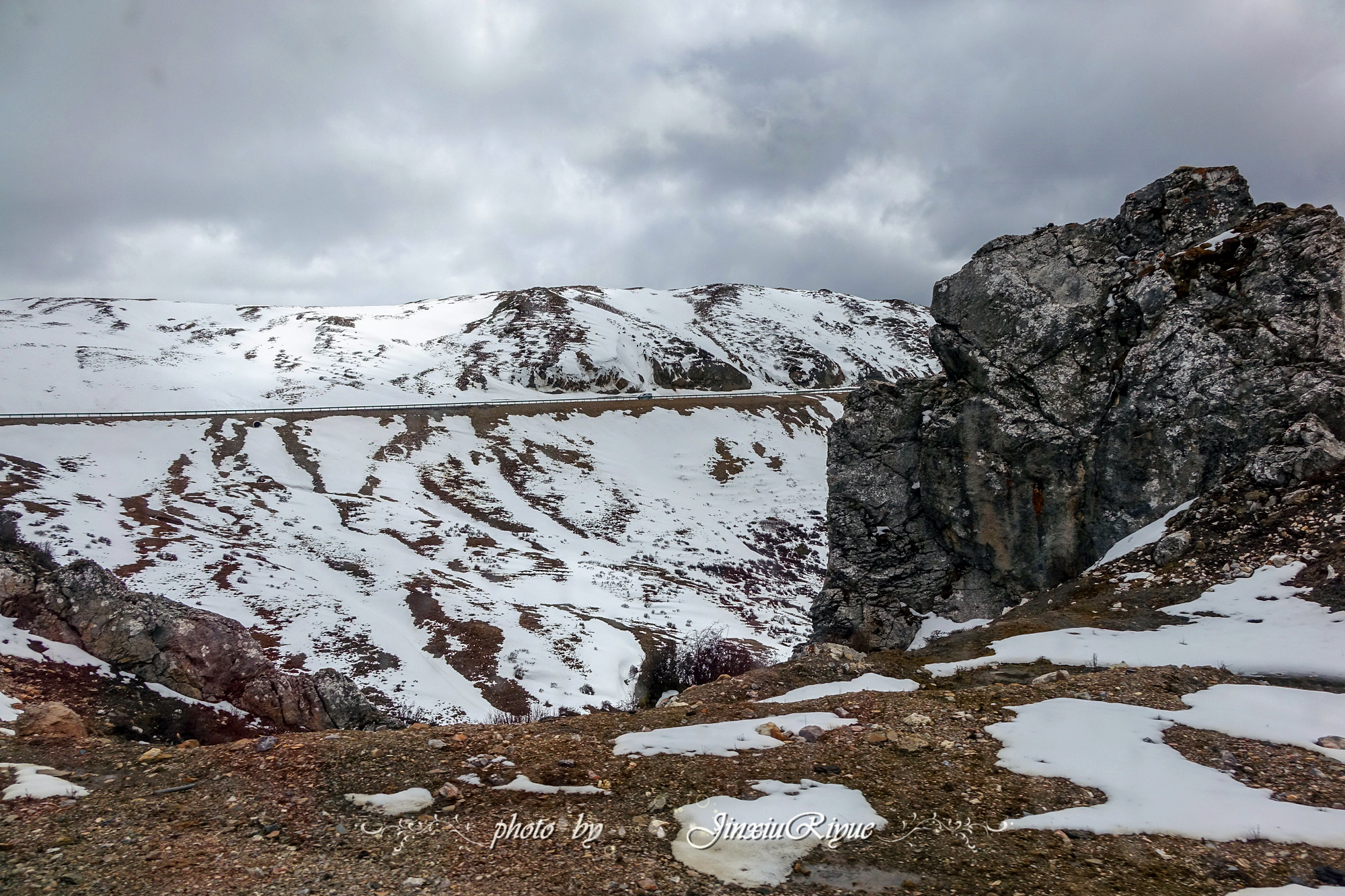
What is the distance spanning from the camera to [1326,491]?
14406mm

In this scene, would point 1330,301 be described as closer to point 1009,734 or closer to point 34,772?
point 1009,734

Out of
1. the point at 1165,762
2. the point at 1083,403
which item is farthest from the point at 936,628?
the point at 1165,762

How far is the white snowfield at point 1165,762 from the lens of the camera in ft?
21.4

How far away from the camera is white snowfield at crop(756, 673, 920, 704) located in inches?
457

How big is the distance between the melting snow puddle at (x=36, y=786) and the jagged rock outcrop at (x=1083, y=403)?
2163 centimetres

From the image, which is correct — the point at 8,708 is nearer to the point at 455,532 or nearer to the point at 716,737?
the point at 716,737

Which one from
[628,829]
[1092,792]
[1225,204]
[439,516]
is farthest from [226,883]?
[439,516]

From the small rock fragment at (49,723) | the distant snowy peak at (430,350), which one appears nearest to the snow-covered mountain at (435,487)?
the distant snowy peak at (430,350)

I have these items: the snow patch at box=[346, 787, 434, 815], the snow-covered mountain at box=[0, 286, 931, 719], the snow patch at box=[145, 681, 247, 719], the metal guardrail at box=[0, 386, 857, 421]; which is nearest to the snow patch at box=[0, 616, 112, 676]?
the snow patch at box=[145, 681, 247, 719]

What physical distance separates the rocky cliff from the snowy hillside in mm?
7909

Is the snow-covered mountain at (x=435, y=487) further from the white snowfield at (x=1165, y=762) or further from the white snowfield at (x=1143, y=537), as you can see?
the white snowfield at (x=1165, y=762)

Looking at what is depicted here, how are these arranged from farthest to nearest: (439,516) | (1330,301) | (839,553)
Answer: (439,516) < (839,553) < (1330,301)

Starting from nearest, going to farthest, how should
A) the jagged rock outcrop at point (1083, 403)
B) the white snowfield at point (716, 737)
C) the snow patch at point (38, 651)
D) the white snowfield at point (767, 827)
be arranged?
the white snowfield at point (767, 827)
the white snowfield at point (716, 737)
the snow patch at point (38, 651)
the jagged rock outcrop at point (1083, 403)

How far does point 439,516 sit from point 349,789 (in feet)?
161
